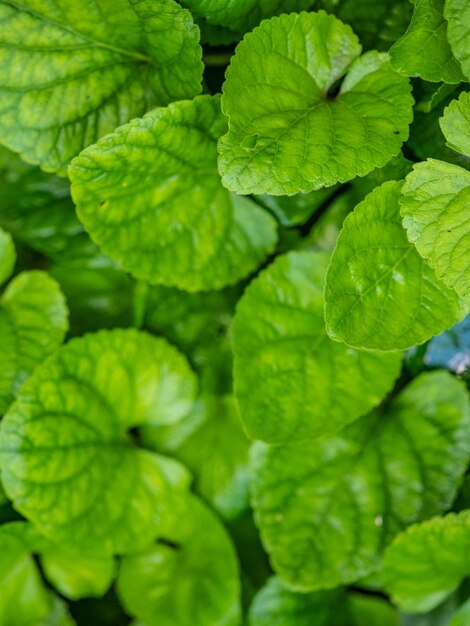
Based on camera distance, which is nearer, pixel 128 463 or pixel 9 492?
pixel 9 492

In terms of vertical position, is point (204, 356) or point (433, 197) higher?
point (433, 197)

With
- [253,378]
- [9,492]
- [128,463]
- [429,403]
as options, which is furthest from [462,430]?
[9,492]

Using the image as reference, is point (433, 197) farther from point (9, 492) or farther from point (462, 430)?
point (9, 492)

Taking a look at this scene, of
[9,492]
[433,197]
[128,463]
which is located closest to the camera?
[433,197]

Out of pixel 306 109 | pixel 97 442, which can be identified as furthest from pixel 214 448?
pixel 306 109

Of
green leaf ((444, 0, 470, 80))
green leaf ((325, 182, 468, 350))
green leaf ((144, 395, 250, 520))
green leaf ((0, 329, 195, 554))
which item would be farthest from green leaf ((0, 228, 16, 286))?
green leaf ((444, 0, 470, 80))

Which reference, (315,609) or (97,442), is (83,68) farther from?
(315,609)

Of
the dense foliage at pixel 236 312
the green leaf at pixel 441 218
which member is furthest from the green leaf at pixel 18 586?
the green leaf at pixel 441 218
